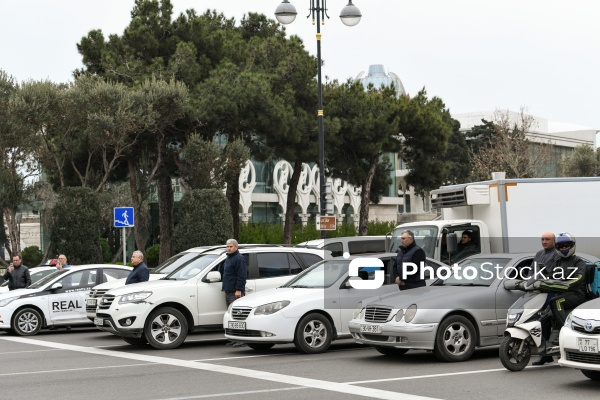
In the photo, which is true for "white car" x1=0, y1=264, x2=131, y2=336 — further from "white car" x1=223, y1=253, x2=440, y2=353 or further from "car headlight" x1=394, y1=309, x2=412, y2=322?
"car headlight" x1=394, y1=309, x2=412, y2=322

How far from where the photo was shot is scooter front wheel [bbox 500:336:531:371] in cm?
1217

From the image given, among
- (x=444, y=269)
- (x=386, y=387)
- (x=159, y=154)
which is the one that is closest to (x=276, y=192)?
(x=159, y=154)

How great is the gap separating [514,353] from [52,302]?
37.8 feet

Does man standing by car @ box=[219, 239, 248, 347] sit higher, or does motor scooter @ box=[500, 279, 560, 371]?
man standing by car @ box=[219, 239, 248, 347]

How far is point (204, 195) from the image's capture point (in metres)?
35.2

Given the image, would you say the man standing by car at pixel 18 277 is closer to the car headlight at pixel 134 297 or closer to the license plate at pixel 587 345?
the car headlight at pixel 134 297

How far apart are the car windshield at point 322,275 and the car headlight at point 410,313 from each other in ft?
7.39

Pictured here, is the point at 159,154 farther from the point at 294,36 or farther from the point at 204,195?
the point at 294,36

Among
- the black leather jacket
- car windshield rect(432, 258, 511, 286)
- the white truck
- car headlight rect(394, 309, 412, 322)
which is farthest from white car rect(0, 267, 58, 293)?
car headlight rect(394, 309, 412, 322)

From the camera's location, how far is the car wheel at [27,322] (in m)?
20.5

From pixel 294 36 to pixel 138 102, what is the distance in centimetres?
990

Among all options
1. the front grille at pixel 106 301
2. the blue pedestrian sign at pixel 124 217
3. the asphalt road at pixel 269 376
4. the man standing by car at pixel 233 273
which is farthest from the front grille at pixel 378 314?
the blue pedestrian sign at pixel 124 217

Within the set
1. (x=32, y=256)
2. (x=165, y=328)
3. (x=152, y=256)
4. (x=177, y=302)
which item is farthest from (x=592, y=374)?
(x=32, y=256)

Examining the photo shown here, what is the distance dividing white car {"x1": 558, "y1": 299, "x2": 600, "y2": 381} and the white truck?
27.0 feet
